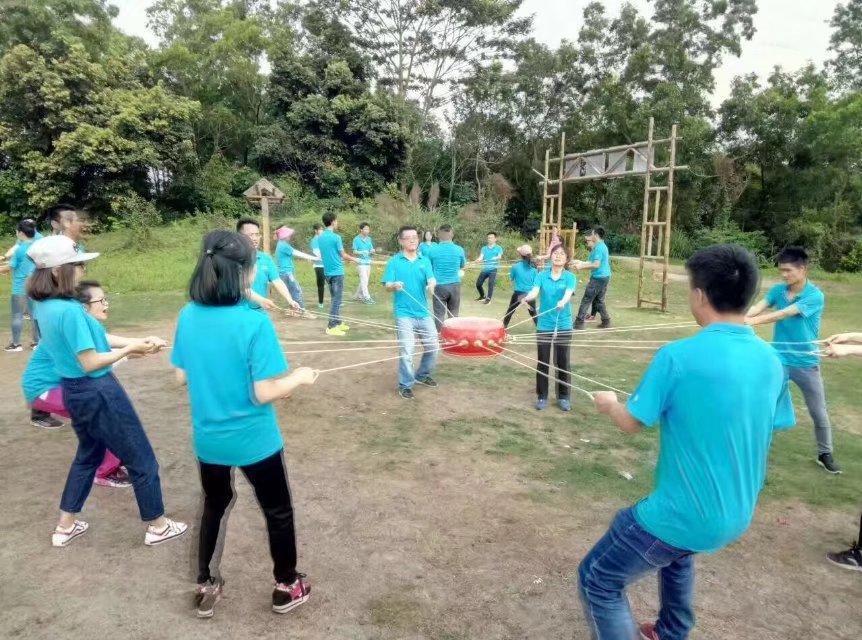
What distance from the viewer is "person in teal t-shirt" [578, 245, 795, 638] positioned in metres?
1.73

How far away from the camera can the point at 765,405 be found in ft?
5.74

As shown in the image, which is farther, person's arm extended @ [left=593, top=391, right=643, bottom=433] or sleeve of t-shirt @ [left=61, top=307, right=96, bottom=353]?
sleeve of t-shirt @ [left=61, top=307, right=96, bottom=353]

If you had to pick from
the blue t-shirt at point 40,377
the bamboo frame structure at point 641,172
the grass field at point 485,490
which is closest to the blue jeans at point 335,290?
the grass field at point 485,490

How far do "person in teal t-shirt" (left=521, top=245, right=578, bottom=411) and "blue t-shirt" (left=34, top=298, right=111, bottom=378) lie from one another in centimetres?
381

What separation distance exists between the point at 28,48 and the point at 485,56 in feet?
57.8

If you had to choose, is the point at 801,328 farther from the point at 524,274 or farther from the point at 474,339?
the point at 524,274

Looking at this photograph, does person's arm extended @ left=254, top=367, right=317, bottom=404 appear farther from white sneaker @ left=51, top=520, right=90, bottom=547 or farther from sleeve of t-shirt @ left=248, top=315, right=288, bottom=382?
white sneaker @ left=51, top=520, right=90, bottom=547

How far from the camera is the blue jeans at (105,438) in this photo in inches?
113

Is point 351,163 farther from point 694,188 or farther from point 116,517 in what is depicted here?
point 116,517

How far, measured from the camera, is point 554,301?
18.2 feet

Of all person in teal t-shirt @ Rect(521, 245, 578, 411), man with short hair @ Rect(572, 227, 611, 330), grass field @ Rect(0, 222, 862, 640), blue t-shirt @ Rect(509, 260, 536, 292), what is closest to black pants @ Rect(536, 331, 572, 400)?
person in teal t-shirt @ Rect(521, 245, 578, 411)

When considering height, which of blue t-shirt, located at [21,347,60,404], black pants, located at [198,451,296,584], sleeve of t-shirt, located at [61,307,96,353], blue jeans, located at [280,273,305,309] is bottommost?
black pants, located at [198,451,296,584]

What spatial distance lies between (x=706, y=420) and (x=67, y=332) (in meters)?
2.85

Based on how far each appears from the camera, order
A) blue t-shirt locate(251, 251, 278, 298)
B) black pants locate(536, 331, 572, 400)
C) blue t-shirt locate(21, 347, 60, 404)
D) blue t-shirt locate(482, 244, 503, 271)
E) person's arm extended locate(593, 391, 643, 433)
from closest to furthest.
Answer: person's arm extended locate(593, 391, 643, 433), blue t-shirt locate(21, 347, 60, 404), black pants locate(536, 331, 572, 400), blue t-shirt locate(251, 251, 278, 298), blue t-shirt locate(482, 244, 503, 271)
